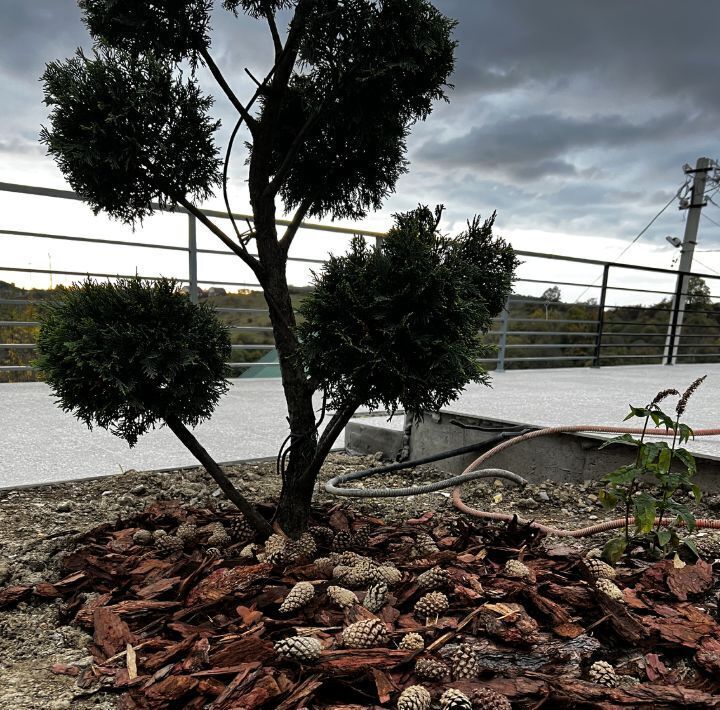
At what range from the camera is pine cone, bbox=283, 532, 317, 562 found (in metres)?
1.63

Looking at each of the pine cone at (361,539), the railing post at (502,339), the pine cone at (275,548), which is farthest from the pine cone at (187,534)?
the railing post at (502,339)

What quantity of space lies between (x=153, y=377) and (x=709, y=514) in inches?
75.4

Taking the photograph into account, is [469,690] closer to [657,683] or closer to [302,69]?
[657,683]

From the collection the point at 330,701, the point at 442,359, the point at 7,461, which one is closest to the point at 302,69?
the point at 442,359

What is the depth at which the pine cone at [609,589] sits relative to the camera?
4.47 feet

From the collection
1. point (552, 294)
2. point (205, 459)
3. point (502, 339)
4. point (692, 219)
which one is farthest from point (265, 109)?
point (692, 219)

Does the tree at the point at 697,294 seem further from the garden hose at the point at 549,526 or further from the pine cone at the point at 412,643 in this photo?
the pine cone at the point at 412,643

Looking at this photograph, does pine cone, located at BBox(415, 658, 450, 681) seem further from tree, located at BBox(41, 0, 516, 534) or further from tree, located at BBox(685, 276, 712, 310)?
tree, located at BBox(685, 276, 712, 310)

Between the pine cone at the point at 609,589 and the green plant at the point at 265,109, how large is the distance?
2.77 feet

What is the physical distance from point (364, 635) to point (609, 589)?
61cm

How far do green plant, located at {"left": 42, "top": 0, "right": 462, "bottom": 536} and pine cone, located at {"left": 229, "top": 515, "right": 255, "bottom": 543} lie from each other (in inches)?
4.2

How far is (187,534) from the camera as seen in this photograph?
1.85m

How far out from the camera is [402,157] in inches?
84.8

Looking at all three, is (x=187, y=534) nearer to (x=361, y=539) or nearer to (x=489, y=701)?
(x=361, y=539)
